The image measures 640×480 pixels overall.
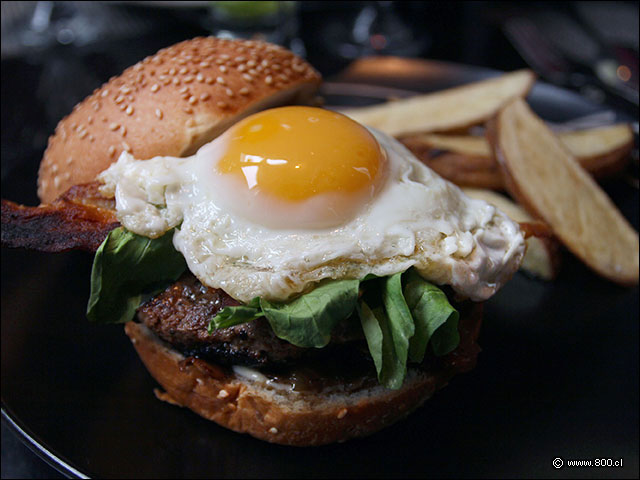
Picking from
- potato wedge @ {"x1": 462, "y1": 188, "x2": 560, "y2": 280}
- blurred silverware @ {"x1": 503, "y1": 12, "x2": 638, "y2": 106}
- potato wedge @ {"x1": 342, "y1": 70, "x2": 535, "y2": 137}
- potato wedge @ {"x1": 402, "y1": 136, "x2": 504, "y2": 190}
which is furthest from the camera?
blurred silverware @ {"x1": 503, "y1": 12, "x2": 638, "y2": 106}

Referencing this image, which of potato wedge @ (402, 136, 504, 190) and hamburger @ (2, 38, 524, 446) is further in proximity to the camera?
potato wedge @ (402, 136, 504, 190)

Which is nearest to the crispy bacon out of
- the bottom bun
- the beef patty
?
the beef patty

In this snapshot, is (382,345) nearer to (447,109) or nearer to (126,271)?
(126,271)

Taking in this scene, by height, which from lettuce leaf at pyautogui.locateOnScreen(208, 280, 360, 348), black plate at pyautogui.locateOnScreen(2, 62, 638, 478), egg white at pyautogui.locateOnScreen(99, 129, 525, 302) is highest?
egg white at pyautogui.locateOnScreen(99, 129, 525, 302)

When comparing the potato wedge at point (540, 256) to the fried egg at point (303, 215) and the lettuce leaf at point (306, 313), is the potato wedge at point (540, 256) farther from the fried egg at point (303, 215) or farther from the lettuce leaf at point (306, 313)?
the lettuce leaf at point (306, 313)

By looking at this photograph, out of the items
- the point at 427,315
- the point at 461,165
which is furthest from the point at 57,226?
the point at 461,165

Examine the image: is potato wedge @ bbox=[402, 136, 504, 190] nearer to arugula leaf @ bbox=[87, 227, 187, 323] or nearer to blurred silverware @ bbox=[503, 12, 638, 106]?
arugula leaf @ bbox=[87, 227, 187, 323]

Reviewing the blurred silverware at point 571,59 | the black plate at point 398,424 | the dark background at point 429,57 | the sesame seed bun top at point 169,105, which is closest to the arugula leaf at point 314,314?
the black plate at point 398,424
